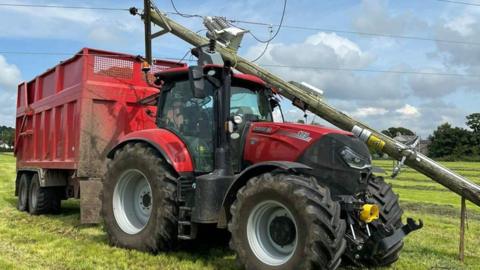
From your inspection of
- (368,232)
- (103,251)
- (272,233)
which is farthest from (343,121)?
(103,251)

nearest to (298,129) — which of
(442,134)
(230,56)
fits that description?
(230,56)

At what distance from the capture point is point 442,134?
84125 millimetres

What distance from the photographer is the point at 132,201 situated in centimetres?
729

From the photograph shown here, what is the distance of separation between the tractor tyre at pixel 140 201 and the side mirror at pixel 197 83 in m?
1.12

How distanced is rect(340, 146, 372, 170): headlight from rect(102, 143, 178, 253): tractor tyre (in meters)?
2.15

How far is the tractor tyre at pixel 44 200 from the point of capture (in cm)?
1062

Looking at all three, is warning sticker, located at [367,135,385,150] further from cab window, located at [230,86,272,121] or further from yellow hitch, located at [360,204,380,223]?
yellow hitch, located at [360,204,380,223]

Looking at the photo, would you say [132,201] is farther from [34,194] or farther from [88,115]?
[34,194]

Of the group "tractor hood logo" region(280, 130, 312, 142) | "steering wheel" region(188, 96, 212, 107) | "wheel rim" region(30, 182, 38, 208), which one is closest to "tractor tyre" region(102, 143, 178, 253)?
"steering wheel" region(188, 96, 212, 107)

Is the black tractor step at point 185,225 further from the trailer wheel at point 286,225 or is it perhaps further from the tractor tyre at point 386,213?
the tractor tyre at point 386,213

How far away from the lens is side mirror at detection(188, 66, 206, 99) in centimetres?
602

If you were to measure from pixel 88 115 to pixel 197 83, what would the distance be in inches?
146

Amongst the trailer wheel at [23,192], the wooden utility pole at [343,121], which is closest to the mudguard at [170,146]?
the wooden utility pole at [343,121]

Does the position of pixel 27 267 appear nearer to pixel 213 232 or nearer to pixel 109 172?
pixel 109 172
